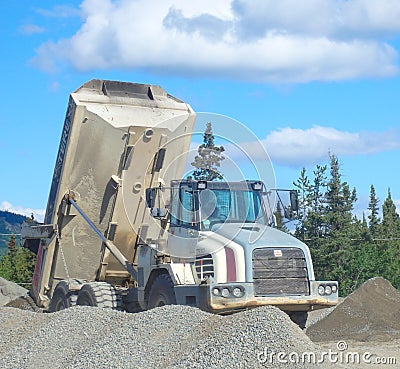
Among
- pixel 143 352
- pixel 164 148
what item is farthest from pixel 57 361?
pixel 164 148

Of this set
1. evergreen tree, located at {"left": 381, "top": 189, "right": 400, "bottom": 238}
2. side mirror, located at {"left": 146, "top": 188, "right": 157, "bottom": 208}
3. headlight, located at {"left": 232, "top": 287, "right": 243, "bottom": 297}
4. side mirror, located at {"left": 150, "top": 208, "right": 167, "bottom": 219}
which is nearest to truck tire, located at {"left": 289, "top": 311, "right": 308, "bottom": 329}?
headlight, located at {"left": 232, "top": 287, "right": 243, "bottom": 297}

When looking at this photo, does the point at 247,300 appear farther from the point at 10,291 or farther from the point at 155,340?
the point at 10,291

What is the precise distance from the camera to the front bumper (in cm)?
1188

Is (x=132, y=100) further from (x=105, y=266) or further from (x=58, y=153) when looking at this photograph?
(x=105, y=266)

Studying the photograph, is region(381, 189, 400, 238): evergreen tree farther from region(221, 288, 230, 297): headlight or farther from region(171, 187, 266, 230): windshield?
region(221, 288, 230, 297): headlight

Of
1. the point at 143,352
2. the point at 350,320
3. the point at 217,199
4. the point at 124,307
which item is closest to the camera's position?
the point at 143,352

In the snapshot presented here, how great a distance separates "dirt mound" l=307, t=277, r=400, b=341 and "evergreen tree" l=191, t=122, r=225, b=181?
508 cm

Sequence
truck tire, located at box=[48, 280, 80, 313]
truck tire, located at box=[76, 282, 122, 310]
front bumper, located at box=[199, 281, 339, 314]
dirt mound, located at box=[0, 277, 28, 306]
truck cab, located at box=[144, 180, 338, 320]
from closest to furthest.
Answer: front bumper, located at box=[199, 281, 339, 314] < truck cab, located at box=[144, 180, 338, 320] < truck tire, located at box=[76, 282, 122, 310] < truck tire, located at box=[48, 280, 80, 313] < dirt mound, located at box=[0, 277, 28, 306]

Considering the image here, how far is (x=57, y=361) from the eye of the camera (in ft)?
34.2

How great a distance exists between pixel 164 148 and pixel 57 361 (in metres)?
5.28

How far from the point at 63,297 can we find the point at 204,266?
12.1 ft

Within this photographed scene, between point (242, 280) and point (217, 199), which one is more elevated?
point (217, 199)

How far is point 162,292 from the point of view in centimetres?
1319

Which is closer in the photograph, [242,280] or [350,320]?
[242,280]
